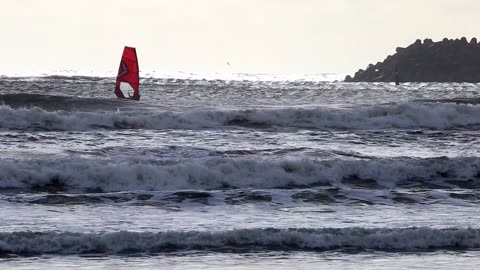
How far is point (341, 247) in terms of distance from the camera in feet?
41.5

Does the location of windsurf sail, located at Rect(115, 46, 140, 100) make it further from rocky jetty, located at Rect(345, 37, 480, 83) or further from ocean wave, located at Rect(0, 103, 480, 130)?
rocky jetty, located at Rect(345, 37, 480, 83)

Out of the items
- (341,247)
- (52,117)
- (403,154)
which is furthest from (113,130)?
(341,247)

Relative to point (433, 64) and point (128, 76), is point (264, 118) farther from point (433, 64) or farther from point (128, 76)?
point (433, 64)

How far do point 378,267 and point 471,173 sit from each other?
8602mm

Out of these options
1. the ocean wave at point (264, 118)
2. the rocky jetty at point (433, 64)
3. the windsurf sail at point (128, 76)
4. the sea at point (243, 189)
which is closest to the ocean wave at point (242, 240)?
the sea at point (243, 189)

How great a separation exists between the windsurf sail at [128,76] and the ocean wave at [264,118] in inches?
592

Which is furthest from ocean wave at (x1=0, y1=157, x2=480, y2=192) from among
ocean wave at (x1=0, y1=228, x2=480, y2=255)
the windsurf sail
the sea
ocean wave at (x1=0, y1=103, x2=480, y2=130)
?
the windsurf sail

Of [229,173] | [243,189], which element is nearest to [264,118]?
[229,173]

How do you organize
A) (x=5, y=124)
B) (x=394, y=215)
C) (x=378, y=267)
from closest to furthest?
(x=378, y=267), (x=394, y=215), (x=5, y=124)

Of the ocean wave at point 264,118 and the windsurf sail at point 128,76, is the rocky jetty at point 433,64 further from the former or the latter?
the ocean wave at point 264,118

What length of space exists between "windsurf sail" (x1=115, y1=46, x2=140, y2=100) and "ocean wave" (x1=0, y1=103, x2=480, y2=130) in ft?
49.3

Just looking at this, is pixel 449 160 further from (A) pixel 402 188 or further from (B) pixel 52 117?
(B) pixel 52 117

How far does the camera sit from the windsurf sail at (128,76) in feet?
145

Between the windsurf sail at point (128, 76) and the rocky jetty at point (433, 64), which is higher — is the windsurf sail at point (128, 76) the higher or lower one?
the higher one
